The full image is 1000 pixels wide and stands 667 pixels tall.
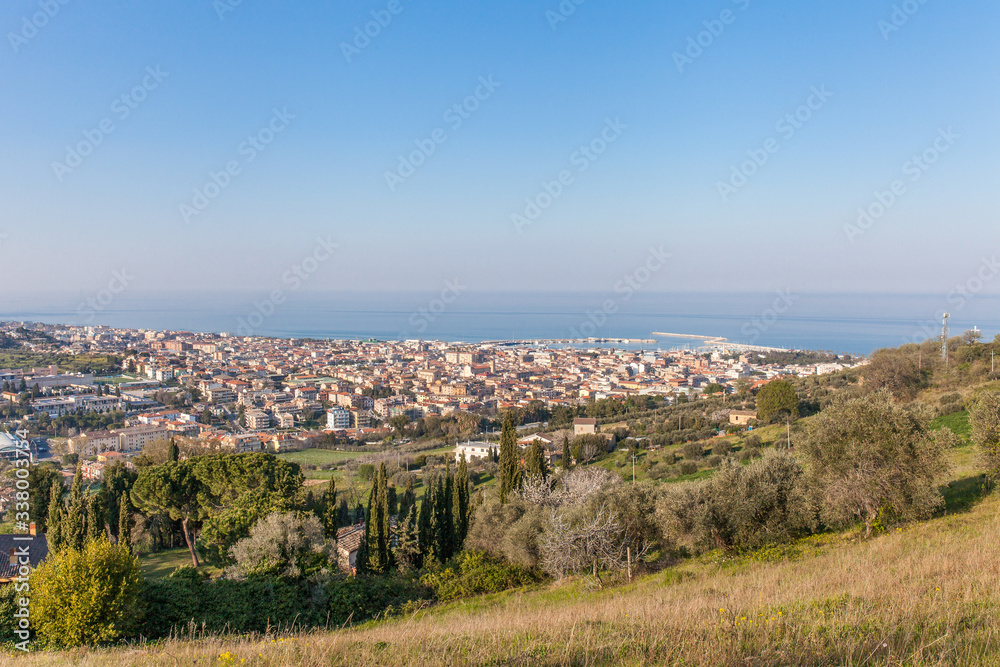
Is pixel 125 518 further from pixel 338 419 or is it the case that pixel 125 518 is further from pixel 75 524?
pixel 338 419

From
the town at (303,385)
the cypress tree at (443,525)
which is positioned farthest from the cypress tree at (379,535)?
the town at (303,385)

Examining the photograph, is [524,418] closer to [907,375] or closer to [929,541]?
[907,375]

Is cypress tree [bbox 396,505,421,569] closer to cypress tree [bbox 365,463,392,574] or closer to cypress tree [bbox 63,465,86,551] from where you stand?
cypress tree [bbox 365,463,392,574]

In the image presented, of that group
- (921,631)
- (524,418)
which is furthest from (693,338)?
(921,631)

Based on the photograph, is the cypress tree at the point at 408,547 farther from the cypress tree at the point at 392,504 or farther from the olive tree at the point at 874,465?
the olive tree at the point at 874,465

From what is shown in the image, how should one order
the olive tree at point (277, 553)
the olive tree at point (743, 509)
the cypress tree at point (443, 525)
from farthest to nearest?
the cypress tree at point (443, 525), the olive tree at point (277, 553), the olive tree at point (743, 509)

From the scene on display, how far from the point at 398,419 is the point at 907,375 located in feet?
107

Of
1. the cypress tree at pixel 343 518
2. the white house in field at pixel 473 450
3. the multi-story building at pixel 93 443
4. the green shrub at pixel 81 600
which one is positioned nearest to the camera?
the green shrub at pixel 81 600

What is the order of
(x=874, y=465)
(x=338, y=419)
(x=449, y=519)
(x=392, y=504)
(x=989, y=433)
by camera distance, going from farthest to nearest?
1. (x=338, y=419)
2. (x=392, y=504)
3. (x=449, y=519)
4. (x=989, y=433)
5. (x=874, y=465)

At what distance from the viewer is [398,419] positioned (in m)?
44.9

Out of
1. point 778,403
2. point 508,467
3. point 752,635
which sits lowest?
point 778,403

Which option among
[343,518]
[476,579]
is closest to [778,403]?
[343,518]

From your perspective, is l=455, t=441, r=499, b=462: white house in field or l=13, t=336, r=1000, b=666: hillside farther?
l=455, t=441, r=499, b=462: white house in field

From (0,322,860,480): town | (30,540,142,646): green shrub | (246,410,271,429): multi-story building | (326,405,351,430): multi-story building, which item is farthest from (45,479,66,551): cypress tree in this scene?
(326,405,351,430): multi-story building
